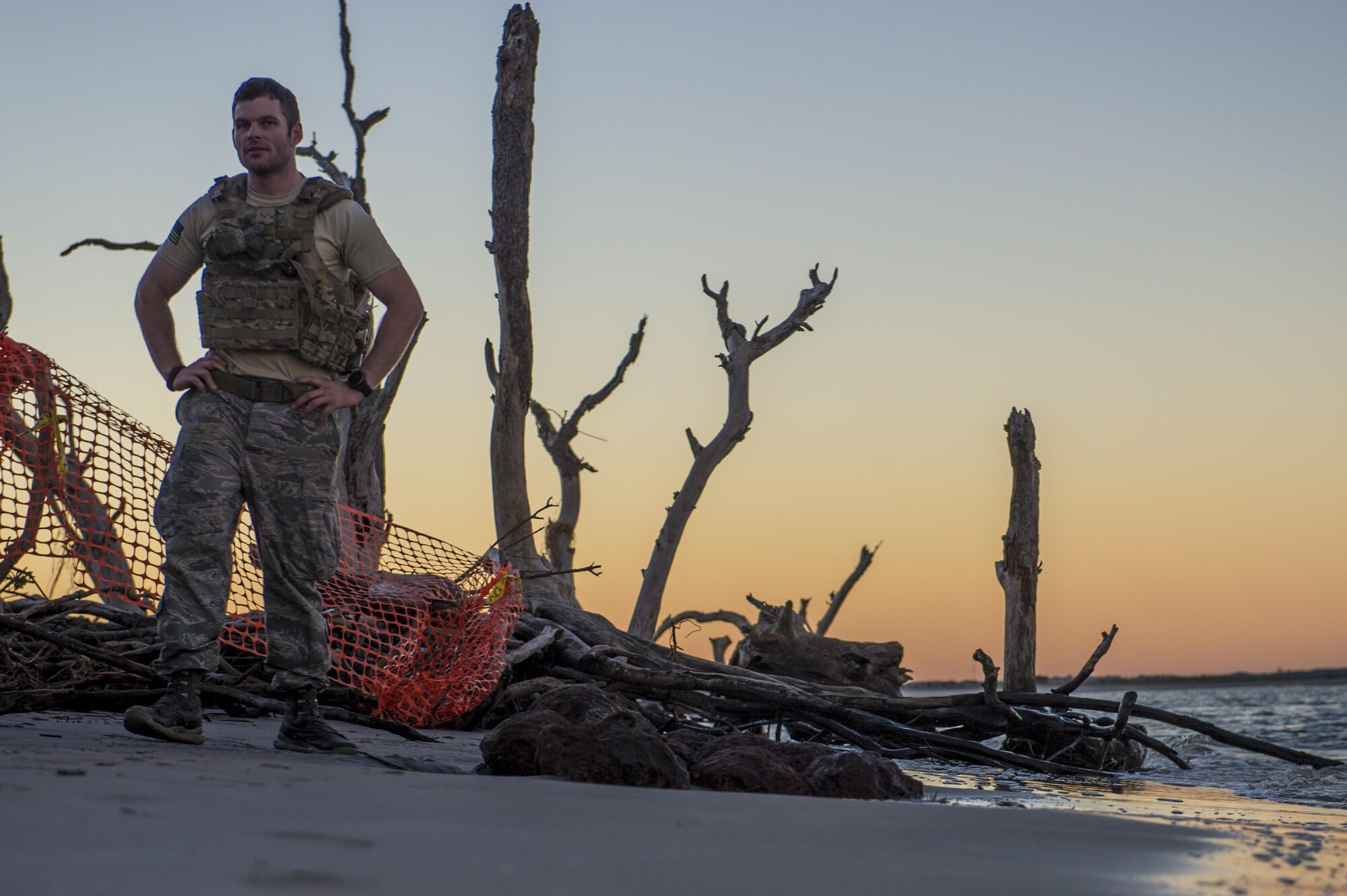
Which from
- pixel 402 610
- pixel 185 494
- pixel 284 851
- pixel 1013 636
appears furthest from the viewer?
pixel 1013 636

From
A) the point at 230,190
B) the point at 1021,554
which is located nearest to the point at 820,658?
the point at 1021,554

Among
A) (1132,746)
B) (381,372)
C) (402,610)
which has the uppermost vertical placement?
(381,372)

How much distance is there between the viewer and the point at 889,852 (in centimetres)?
217

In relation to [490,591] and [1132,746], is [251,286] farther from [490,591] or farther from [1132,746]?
[1132,746]

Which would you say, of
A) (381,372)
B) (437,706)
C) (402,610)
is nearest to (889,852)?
(381,372)

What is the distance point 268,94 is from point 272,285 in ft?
2.23

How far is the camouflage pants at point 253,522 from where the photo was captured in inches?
159

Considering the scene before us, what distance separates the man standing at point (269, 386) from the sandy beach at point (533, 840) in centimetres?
84

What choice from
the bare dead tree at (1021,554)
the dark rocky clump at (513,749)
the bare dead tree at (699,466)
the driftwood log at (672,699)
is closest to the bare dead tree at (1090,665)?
the driftwood log at (672,699)

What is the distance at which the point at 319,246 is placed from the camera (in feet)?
14.0

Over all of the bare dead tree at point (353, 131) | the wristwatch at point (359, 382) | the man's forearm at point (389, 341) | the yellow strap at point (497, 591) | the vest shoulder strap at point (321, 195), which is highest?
the bare dead tree at point (353, 131)

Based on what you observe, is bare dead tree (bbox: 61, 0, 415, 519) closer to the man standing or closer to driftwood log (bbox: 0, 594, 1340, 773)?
driftwood log (bbox: 0, 594, 1340, 773)

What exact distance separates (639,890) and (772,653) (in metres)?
7.88

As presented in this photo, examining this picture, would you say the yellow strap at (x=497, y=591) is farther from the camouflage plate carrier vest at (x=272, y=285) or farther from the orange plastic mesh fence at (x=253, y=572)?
the camouflage plate carrier vest at (x=272, y=285)
